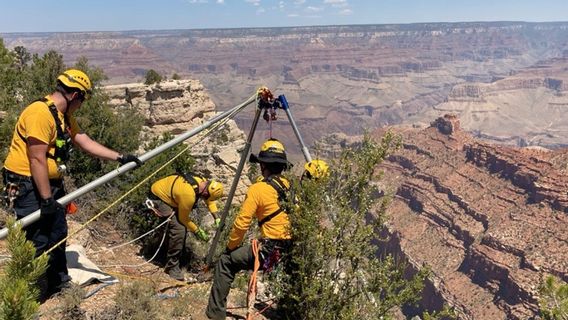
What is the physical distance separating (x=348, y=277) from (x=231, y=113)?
9.21 feet

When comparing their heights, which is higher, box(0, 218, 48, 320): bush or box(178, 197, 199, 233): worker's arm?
box(0, 218, 48, 320): bush

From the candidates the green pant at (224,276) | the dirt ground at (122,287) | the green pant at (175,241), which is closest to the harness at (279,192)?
the green pant at (224,276)

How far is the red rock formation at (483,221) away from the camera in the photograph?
51.8m

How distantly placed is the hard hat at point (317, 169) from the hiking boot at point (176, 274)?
11.0 feet

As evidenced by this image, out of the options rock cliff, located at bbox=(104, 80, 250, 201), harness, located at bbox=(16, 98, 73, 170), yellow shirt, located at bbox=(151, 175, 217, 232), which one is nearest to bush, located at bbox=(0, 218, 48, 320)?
harness, located at bbox=(16, 98, 73, 170)

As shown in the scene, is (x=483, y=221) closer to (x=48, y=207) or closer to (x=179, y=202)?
(x=179, y=202)

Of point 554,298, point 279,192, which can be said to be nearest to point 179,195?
point 279,192

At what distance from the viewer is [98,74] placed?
18.6 meters

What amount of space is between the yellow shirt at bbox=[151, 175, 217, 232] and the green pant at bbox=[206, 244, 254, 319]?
175 cm

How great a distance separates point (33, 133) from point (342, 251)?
11.2 feet

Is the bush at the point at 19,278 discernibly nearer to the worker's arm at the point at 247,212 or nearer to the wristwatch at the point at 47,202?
the wristwatch at the point at 47,202

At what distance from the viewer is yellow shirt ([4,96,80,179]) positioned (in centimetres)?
412

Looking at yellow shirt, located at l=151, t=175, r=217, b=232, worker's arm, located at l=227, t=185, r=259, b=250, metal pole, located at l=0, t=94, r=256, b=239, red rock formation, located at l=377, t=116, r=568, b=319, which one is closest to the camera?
metal pole, located at l=0, t=94, r=256, b=239

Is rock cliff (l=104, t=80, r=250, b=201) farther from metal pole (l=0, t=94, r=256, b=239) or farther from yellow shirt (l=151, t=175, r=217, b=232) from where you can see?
metal pole (l=0, t=94, r=256, b=239)
